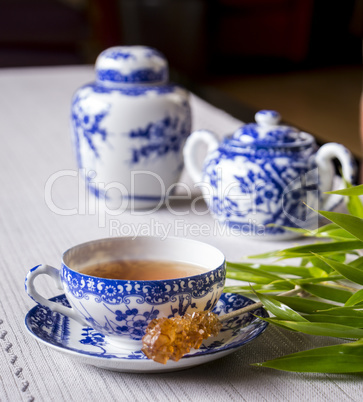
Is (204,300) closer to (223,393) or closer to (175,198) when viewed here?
(223,393)

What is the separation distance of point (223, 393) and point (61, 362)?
4.3 inches

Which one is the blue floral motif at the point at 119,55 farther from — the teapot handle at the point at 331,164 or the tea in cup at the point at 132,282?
the tea in cup at the point at 132,282

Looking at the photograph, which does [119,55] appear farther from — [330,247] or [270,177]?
[330,247]

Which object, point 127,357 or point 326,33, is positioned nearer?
point 127,357

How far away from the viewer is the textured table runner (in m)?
0.42

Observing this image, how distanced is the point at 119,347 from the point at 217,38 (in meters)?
2.99

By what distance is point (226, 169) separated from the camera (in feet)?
2.51

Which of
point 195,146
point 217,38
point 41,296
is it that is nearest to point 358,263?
point 41,296

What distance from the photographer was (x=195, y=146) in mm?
856

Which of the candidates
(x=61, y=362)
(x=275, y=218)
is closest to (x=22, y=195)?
(x=275, y=218)

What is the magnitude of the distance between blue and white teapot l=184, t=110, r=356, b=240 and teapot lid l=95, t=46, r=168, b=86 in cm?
16

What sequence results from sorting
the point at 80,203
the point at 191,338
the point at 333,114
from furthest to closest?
the point at 333,114, the point at 80,203, the point at 191,338

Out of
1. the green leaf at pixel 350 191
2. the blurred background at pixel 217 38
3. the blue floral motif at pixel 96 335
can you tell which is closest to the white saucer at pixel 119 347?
the blue floral motif at pixel 96 335

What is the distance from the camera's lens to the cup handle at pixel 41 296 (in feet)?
1.53
